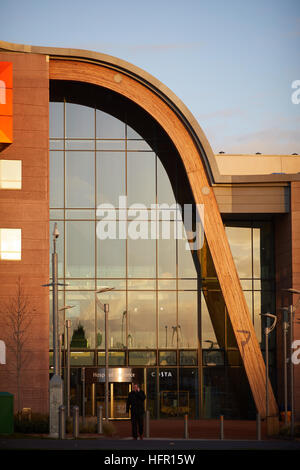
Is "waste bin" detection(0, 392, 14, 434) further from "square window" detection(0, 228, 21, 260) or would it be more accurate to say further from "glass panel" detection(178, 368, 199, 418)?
"glass panel" detection(178, 368, 199, 418)

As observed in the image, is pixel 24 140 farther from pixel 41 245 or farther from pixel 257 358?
pixel 257 358

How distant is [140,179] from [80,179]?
316cm

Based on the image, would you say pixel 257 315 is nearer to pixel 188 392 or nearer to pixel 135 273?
pixel 188 392

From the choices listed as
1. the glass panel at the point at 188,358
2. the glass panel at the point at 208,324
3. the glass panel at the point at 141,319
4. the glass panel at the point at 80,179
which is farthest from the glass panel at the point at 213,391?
the glass panel at the point at 80,179

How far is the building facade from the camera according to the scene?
4069cm

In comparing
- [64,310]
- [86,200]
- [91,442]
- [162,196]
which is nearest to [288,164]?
[162,196]

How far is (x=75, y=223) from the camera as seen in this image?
43.0m

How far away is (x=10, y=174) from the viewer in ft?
125

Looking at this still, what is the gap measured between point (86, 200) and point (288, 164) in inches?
532

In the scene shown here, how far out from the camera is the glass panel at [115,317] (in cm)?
4262

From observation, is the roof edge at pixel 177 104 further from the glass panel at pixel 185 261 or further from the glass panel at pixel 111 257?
Result: the glass panel at pixel 111 257

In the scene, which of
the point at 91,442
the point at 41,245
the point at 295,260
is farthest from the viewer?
the point at 295,260

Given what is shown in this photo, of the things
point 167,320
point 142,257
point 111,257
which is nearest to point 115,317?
point 167,320

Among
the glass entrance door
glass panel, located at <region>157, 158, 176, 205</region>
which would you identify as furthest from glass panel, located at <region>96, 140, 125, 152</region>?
the glass entrance door
